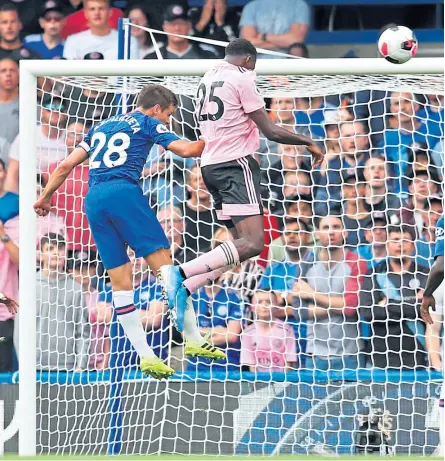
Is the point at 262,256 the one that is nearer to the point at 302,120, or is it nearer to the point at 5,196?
the point at 302,120

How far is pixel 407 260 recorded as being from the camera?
1105 cm

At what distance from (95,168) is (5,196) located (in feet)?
8.72

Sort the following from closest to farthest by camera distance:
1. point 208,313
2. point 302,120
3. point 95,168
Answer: point 95,168 → point 208,313 → point 302,120

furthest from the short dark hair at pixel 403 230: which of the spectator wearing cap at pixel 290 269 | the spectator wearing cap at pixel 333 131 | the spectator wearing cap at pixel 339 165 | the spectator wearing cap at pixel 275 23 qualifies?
the spectator wearing cap at pixel 275 23

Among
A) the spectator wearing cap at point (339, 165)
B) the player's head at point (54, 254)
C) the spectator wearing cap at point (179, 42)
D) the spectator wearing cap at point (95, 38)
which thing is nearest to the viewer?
the player's head at point (54, 254)

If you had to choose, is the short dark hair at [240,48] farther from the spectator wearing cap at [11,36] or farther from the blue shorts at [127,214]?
the spectator wearing cap at [11,36]

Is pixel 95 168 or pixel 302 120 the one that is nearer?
pixel 95 168

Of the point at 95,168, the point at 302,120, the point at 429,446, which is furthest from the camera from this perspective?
the point at 302,120

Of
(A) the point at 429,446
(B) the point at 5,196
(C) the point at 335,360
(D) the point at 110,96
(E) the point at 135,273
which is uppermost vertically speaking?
(D) the point at 110,96

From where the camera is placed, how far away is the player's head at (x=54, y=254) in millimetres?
11094

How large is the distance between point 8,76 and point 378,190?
3545mm

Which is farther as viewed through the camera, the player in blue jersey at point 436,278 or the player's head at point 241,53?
the player in blue jersey at point 436,278

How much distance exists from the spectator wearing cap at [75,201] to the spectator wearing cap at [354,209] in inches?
82.3

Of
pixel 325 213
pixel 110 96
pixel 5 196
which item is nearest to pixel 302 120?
pixel 325 213
